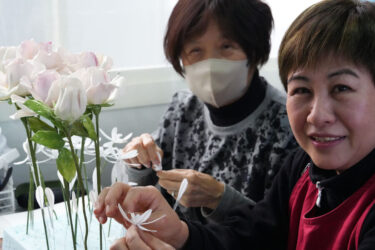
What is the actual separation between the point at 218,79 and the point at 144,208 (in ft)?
1.74

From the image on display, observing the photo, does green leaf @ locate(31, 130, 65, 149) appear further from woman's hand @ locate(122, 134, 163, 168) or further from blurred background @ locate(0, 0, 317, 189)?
blurred background @ locate(0, 0, 317, 189)

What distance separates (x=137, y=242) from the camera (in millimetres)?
698

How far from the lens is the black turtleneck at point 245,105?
1.26 meters

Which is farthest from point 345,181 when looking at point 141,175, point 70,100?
point 141,175

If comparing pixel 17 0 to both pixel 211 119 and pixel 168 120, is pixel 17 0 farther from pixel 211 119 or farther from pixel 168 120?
pixel 211 119

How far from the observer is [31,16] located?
5.44 ft

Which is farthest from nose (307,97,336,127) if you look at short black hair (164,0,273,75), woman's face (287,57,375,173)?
short black hair (164,0,273,75)

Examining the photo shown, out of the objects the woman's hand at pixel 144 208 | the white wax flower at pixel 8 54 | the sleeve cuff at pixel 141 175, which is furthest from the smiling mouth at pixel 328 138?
the sleeve cuff at pixel 141 175

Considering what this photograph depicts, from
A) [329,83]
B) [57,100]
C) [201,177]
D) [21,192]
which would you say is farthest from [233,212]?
[21,192]

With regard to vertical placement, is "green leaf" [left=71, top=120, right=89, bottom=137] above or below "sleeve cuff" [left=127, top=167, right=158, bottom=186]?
above

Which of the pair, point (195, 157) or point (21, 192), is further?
point (21, 192)

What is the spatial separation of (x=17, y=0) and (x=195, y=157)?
0.78m

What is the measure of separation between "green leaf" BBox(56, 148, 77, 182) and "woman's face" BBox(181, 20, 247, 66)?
0.60 m

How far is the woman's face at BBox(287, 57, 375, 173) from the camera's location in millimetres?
715
